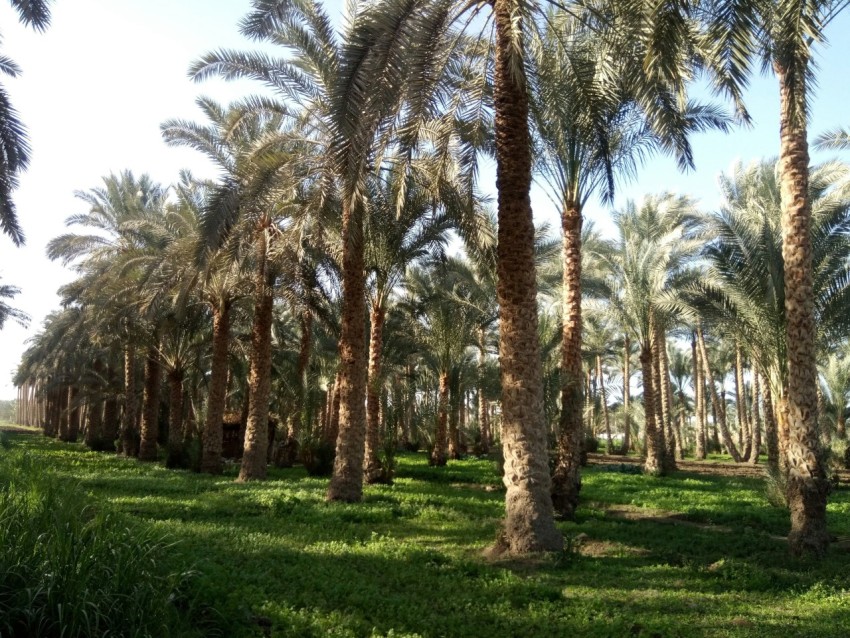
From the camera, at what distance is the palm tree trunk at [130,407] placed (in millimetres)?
26797

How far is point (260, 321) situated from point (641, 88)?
11511mm

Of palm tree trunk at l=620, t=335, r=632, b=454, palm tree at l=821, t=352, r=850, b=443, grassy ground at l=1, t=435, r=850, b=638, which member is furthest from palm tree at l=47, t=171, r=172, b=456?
palm tree at l=821, t=352, r=850, b=443

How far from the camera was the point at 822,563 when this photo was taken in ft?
30.6

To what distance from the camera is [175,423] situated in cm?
2411

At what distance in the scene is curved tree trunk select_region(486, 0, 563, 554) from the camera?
362 inches

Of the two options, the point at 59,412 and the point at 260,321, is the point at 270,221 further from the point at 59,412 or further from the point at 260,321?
the point at 59,412

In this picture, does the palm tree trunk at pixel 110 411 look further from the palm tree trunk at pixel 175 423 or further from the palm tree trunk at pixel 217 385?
the palm tree trunk at pixel 217 385

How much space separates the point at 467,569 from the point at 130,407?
2174cm

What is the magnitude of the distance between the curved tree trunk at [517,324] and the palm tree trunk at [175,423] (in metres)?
16.0

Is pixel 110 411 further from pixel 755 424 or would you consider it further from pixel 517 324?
pixel 517 324

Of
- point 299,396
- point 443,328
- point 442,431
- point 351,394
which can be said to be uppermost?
point 443,328

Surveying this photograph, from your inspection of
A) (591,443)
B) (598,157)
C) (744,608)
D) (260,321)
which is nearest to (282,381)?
(260,321)

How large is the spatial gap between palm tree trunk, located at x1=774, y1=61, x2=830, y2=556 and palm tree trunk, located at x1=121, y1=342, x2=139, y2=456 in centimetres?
2230

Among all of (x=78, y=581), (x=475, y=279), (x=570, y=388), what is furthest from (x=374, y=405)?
(x=78, y=581)
